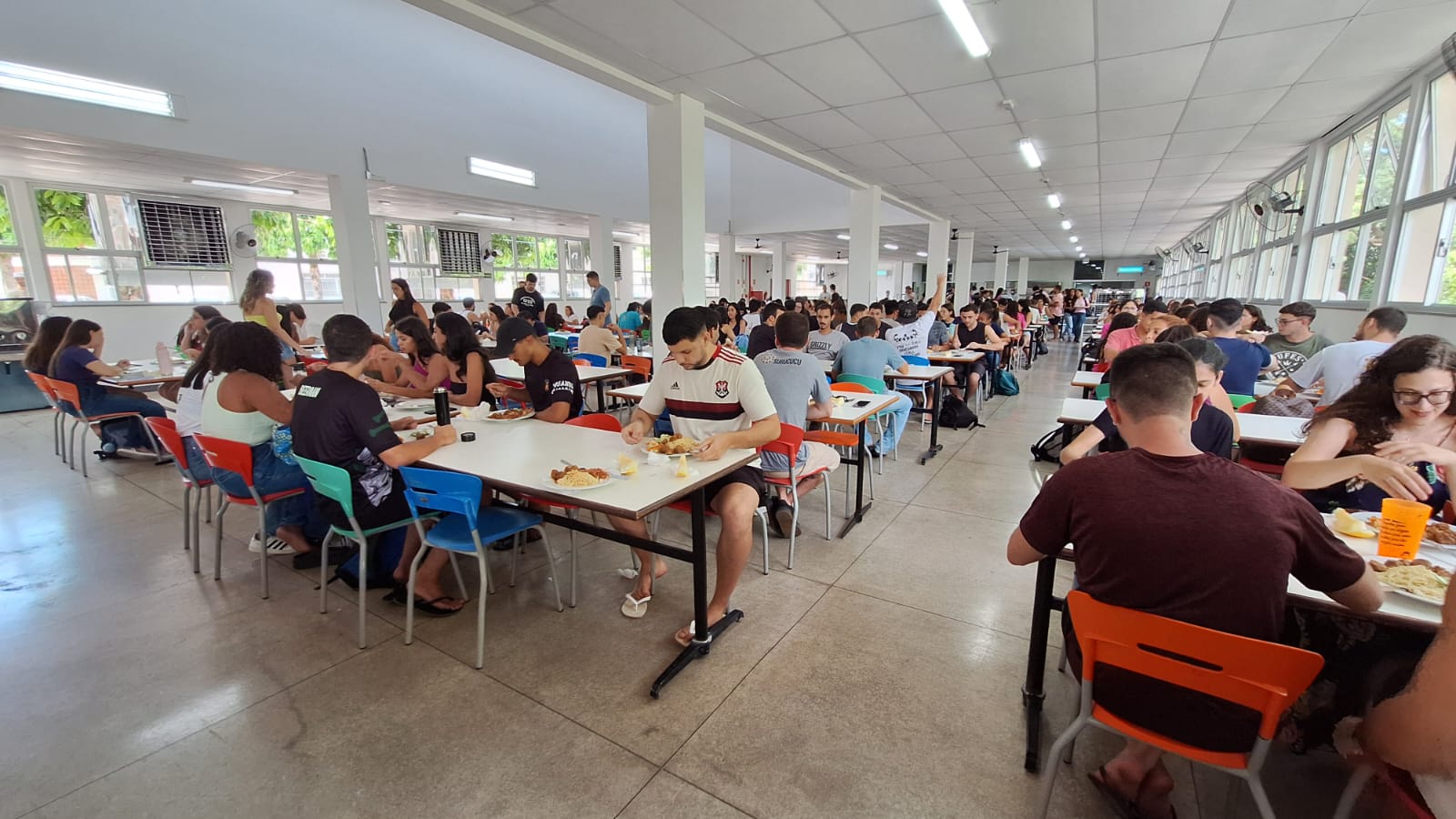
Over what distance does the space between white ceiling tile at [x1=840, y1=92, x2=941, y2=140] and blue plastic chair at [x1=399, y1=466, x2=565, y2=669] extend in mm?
4894

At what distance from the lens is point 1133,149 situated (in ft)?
22.6

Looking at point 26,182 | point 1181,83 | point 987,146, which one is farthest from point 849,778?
point 26,182

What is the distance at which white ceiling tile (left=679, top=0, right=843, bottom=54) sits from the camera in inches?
139

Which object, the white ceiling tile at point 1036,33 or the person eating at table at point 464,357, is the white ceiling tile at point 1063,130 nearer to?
the white ceiling tile at point 1036,33

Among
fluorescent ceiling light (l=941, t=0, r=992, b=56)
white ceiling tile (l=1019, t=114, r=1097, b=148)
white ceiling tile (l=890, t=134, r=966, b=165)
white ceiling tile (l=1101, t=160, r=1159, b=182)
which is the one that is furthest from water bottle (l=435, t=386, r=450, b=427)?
white ceiling tile (l=1101, t=160, r=1159, b=182)

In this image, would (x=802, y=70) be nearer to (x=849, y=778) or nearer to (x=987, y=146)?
(x=987, y=146)

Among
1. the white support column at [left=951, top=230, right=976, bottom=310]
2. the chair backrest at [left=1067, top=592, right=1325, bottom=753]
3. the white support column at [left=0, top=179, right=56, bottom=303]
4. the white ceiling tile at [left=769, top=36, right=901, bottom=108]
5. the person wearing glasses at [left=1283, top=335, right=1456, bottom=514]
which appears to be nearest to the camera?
the chair backrest at [left=1067, top=592, right=1325, bottom=753]

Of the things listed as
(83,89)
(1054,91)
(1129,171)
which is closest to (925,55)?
(1054,91)

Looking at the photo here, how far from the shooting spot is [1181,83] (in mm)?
4746

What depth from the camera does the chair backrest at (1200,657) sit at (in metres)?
1.10

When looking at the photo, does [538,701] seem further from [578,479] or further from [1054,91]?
[1054,91]

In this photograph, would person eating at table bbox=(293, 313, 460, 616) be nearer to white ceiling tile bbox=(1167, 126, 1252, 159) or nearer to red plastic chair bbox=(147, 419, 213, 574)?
red plastic chair bbox=(147, 419, 213, 574)

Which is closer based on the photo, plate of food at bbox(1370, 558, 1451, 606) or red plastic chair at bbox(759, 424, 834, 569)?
plate of food at bbox(1370, 558, 1451, 606)

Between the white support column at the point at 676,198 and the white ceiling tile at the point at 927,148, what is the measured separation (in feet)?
8.57
